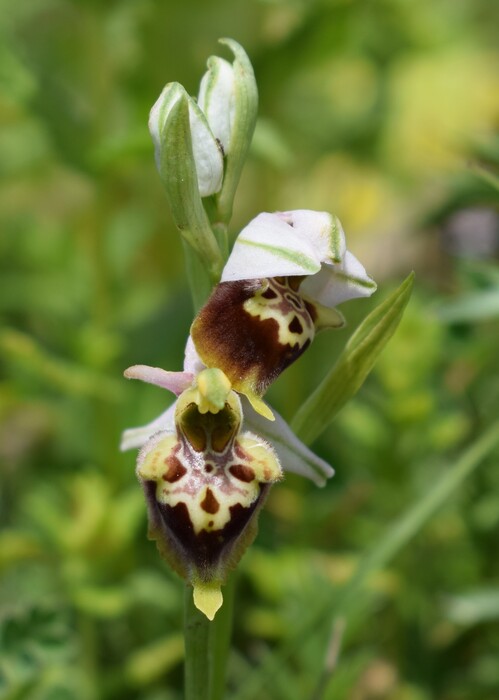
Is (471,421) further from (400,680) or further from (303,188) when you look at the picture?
(303,188)

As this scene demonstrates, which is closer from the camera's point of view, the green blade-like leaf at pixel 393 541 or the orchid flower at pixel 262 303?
the orchid flower at pixel 262 303

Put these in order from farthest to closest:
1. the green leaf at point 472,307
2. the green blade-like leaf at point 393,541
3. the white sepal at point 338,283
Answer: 1. the green leaf at point 472,307
2. the green blade-like leaf at point 393,541
3. the white sepal at point 338,283

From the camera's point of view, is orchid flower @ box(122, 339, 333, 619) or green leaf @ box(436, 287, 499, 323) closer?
orchid flower @ box(122, 339, 333, 619)

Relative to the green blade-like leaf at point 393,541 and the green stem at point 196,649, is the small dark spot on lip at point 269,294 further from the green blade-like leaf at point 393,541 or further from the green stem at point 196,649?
the green blade-like leaf at point 393,541

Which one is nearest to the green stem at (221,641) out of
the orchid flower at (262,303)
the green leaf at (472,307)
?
the orchid flower at (262,303)

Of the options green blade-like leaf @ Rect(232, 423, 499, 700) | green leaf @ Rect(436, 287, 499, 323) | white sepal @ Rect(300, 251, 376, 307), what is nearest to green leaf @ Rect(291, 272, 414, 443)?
white sepal @ Rect(300, 251, 376, 307)

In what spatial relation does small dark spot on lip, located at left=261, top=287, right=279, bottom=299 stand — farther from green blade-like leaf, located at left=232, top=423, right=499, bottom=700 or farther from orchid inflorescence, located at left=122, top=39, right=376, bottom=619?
green blade-like leaf, located at left=232, top=423, right=499, bottom=700
